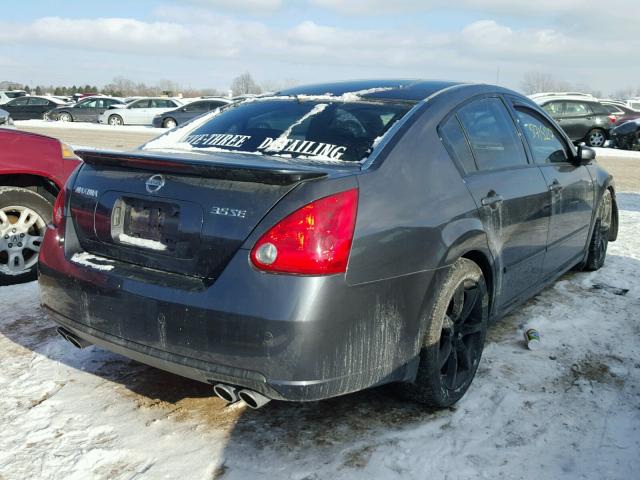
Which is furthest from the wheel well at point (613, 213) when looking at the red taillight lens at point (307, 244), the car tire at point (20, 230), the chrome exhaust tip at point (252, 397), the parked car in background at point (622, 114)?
the parked car in background at point (622, 114)

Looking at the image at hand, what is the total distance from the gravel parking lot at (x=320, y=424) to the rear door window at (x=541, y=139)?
122 cm

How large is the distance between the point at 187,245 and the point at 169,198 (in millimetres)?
216

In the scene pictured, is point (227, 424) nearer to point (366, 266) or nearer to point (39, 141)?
point (366, 266)

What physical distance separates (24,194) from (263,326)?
130 inches

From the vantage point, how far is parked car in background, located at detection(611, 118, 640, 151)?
2052 centimetres

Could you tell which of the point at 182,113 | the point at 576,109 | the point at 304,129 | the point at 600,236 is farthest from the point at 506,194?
the point at 182,113

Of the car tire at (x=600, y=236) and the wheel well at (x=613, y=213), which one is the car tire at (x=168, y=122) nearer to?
the wheel well at (x=613, y=213)

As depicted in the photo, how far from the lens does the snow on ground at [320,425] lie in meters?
2.64

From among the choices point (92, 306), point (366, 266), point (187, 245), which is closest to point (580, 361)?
point (366, 266)

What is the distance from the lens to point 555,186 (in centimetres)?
424

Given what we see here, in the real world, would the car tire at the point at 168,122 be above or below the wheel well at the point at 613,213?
below

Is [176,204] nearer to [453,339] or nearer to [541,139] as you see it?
[453,339]

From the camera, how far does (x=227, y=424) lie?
2982 mm

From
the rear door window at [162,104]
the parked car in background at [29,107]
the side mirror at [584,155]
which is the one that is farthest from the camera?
the parked car in background at [29,107]
